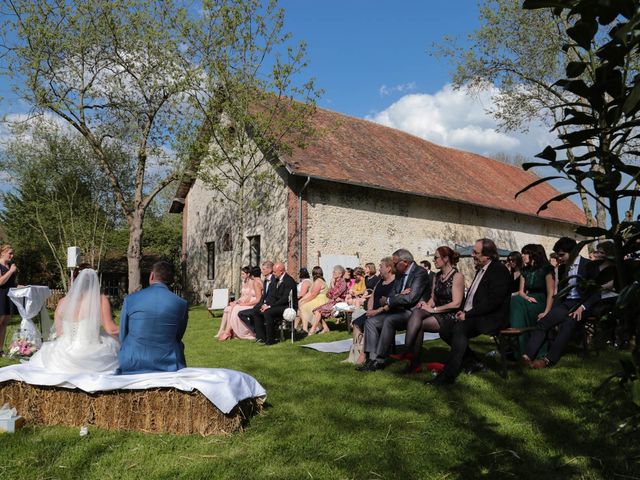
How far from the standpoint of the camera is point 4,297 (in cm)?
908

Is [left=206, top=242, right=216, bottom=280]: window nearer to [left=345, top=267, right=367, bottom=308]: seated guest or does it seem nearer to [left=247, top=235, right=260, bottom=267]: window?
[left=247, top=235, right=260, bottom=267]: window

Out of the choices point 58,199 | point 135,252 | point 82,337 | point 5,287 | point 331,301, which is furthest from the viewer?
point 58,199

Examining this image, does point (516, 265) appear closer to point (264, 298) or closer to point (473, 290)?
point (473, 290)

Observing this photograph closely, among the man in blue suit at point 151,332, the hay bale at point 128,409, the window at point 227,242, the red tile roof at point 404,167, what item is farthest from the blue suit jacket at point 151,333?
the window at point 227,242

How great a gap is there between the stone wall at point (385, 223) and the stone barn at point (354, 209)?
4 centimetres

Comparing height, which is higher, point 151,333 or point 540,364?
point 151,333

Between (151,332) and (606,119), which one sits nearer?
(606,119)

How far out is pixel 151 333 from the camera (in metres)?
4.95

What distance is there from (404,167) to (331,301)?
40.2 ft

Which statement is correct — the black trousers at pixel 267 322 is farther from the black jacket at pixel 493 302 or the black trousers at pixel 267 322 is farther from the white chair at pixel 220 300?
the white chair at pixel 220 300

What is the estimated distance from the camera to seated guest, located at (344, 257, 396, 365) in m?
7.68

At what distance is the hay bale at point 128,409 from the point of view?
460 cm

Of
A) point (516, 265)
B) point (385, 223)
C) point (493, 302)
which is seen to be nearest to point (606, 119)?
point (493, 302)

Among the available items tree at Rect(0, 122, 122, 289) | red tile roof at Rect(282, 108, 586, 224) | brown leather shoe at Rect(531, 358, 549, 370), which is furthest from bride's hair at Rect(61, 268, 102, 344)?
tree at Rect(0, 122, 122, 289)
